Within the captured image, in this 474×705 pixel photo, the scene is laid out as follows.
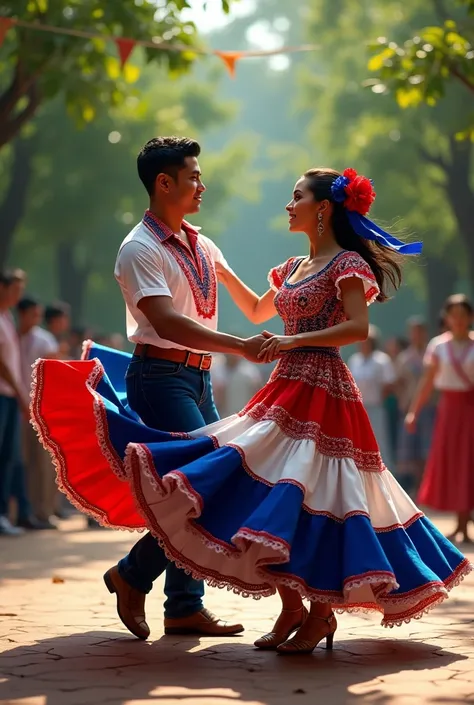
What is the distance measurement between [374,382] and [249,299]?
34.0 ft

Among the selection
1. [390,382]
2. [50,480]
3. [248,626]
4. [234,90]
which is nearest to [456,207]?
[390,382]

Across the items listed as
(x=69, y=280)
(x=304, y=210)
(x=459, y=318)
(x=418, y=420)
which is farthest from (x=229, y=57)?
(x=69, y=280)

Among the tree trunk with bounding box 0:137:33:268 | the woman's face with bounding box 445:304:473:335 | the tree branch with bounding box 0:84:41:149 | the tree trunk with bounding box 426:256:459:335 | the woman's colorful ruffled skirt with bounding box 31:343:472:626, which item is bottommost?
the woman's colorful ruffled skirt with bounding box 31:343:472:626

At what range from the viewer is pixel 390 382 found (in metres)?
17.7

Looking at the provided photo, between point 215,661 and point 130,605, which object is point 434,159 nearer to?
point 130,605

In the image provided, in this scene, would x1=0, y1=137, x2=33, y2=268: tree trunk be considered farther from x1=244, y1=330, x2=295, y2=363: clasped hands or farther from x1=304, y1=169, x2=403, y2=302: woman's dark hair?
x1=244, y1=330, x2=295, y2=363: clasped hands

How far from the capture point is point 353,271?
5.96m

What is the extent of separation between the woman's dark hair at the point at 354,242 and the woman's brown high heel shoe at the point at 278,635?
1.48m

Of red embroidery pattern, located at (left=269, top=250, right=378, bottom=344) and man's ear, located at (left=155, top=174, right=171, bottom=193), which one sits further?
man's ear, located at (left=155, top=174, right=171, bottom=193)

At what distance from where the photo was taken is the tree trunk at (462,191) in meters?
27.3

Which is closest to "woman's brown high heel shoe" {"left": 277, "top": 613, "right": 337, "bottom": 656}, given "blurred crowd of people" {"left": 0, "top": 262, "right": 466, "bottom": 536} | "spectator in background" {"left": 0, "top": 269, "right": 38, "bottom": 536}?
"spectator in background" {"left": 0, "top": 269, "right": 38, "bottom": 536}

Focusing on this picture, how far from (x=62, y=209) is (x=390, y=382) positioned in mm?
14852

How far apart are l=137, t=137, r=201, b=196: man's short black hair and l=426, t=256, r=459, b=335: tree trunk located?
26.2 meters

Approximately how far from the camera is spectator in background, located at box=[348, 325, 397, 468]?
1708 cm
